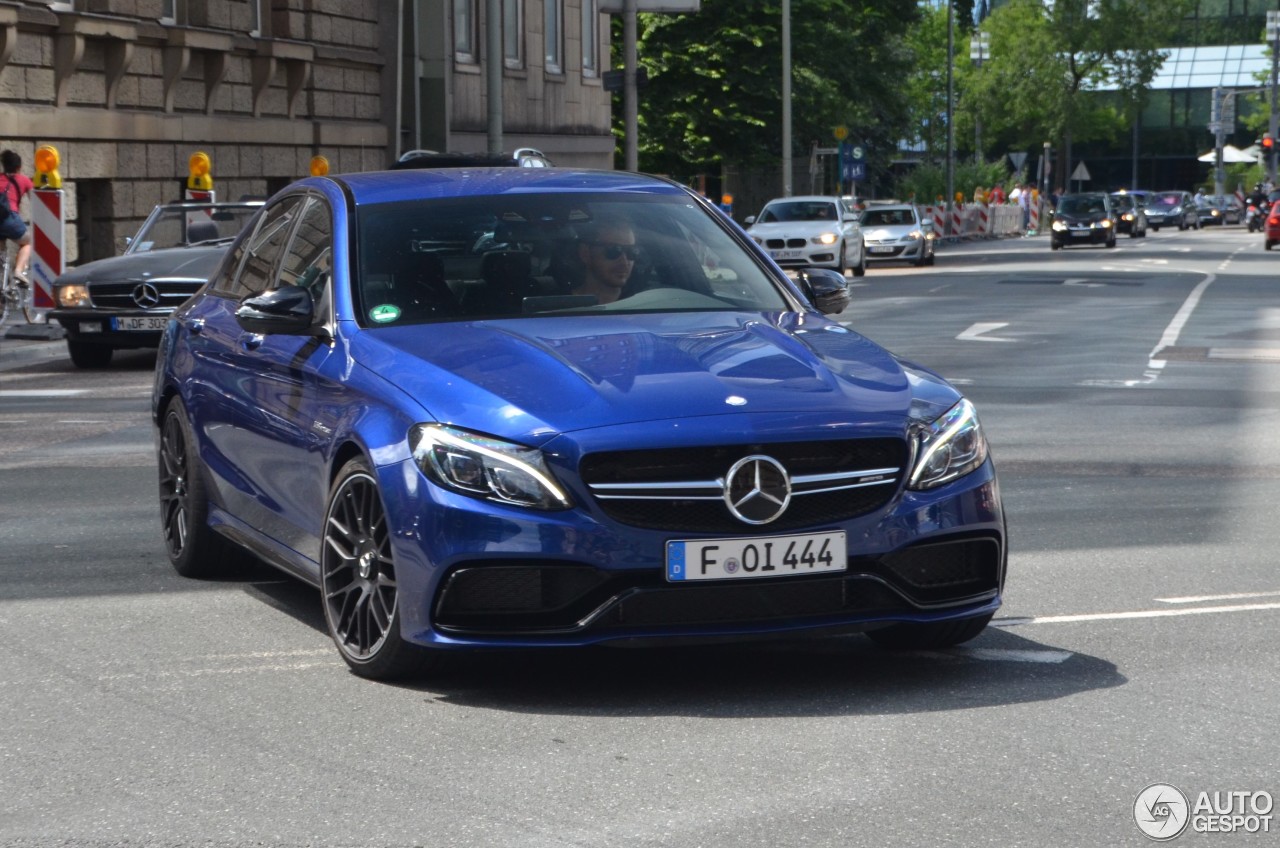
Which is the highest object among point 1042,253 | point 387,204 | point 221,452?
point 387,204

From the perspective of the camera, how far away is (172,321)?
29.1 feet

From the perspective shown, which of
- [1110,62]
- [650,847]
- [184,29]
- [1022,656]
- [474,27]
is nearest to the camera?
[650,847]

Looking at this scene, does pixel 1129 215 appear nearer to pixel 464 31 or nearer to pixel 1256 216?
pixel 1256 216

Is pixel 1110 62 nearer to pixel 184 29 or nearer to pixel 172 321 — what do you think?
pixel 184 29

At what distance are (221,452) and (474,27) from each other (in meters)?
37.1

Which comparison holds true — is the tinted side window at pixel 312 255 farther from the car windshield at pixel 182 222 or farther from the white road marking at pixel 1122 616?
the car windshield at pixel 182 222

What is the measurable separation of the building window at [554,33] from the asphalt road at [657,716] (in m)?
38.7

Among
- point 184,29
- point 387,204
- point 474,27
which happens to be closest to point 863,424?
point 387,204

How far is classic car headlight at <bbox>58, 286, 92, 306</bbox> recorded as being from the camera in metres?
19.5

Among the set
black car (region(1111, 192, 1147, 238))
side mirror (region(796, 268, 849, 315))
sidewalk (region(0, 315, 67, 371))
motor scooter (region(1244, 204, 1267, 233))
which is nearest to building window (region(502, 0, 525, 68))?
sidewalk (region(0, 315, 67, 371))

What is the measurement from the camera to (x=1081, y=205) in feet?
205

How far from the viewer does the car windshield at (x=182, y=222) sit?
2073 cm

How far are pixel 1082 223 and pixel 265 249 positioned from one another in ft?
181

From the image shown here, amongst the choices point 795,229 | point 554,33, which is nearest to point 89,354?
point 795,229
